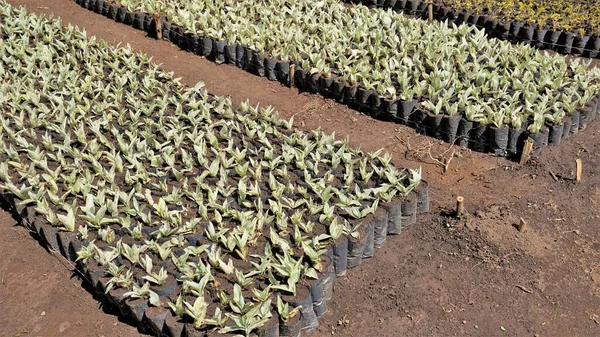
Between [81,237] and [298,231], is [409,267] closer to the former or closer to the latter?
[298,231]

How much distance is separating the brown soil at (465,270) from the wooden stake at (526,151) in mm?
98

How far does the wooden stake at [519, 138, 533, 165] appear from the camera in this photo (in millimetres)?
6851

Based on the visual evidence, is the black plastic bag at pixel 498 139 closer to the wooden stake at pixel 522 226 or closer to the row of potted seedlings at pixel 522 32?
the wooden stake at pixel 522 226

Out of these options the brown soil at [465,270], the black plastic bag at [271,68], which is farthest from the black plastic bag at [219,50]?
the brown soil at [465,270]

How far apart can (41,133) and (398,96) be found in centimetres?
454

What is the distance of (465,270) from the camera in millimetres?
5586

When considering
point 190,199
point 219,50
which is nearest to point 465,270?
point 190,199

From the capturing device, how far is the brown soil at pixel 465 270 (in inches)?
201

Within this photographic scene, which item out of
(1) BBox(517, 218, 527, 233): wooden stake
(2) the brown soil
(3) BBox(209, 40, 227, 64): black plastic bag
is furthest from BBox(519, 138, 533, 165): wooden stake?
(3) BBox(209, 40, 227, 64): black plastic bag

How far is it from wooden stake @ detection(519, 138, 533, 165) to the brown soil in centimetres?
10

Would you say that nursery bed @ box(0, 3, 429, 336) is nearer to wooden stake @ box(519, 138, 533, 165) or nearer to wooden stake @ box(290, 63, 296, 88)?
wooden stake @ box(290, 63, 296, 88)

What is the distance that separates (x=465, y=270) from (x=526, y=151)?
6.85ft

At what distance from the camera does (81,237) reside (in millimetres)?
5469

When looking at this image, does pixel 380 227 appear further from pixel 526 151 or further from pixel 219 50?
pixel 219 50
